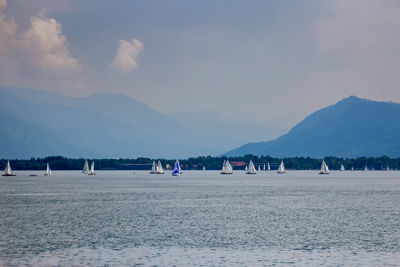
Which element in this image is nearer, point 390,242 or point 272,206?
point 390,242

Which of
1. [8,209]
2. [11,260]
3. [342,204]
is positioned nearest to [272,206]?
[342,204]

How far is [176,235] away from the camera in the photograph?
55.2m

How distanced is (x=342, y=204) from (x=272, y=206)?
14.3 m

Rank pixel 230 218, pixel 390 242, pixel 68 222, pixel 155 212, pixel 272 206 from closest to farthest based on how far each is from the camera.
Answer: pixel 390 242
pixel 68 222
pixel 230 218
pixel 155 212
pixel 272 206

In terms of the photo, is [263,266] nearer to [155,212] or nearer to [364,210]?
[155,212]

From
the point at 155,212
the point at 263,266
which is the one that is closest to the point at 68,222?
the point at 155,212

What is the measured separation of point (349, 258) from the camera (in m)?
41.8

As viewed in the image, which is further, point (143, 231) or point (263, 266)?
point (143, 231)

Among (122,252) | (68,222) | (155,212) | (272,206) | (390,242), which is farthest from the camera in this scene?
(272,206)

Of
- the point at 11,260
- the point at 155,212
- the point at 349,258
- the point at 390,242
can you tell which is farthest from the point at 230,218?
the point at 11,260

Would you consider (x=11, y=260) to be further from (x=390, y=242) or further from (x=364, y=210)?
(x=364, y=210)

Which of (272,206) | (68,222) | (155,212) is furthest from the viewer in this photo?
(272,206)

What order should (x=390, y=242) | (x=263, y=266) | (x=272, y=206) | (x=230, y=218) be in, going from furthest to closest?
(x=272, y=206)
(x=230, y=218)
(x=390, y=242)
(x=263, y=266)

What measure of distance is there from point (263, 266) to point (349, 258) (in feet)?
25.6
